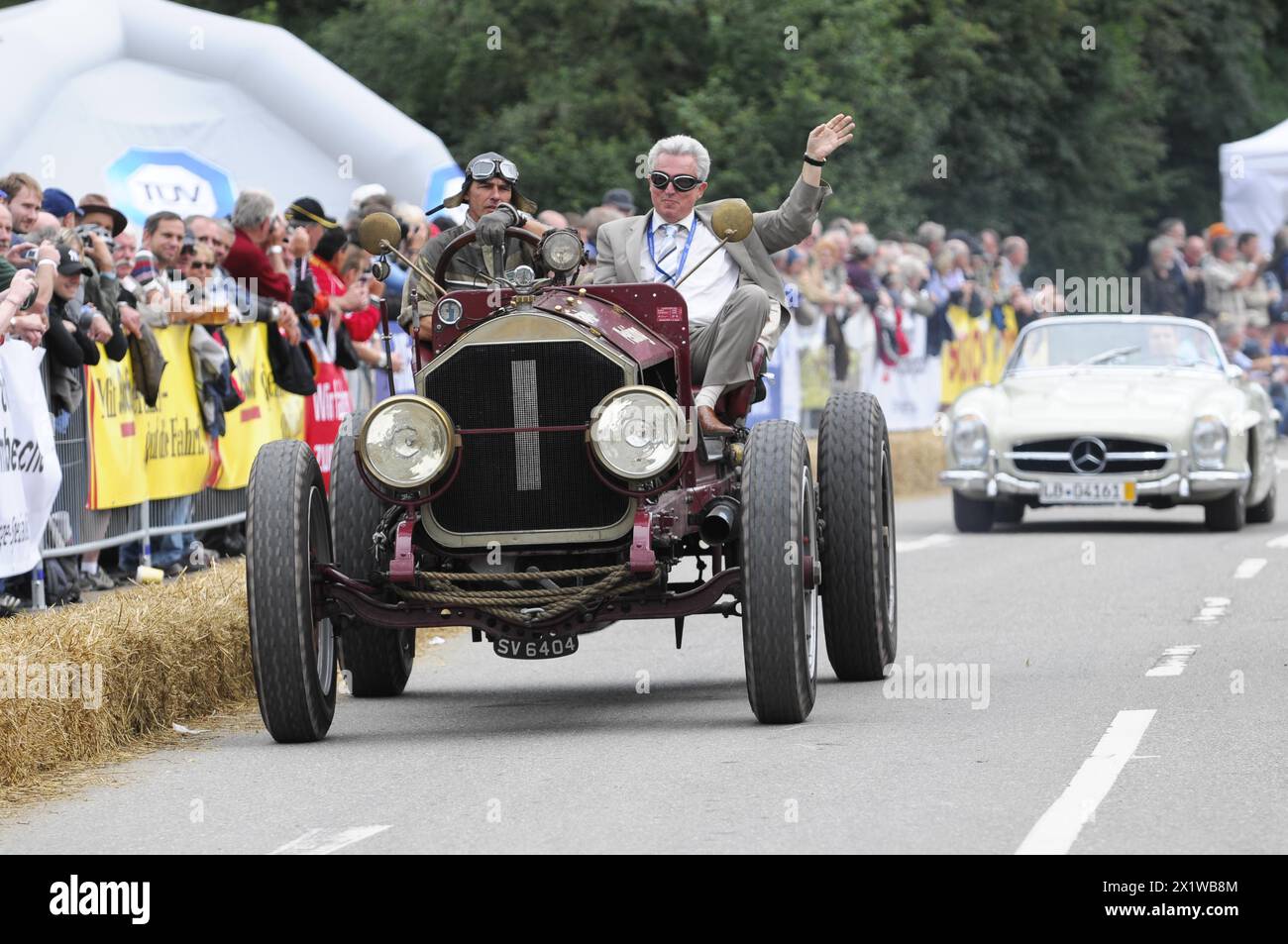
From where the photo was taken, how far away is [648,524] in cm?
947

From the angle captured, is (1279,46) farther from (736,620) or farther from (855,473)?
(855,473)

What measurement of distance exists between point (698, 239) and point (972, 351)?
19.2 metres

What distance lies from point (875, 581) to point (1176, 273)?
23468 millimetres

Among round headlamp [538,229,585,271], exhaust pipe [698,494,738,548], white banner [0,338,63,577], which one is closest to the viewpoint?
exhaust pipe [698,494,738,548]

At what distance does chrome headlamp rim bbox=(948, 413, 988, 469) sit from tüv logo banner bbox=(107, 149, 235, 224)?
6783 mm

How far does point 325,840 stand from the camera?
7.53 metres

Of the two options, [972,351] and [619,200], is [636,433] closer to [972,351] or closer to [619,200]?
[619,200]

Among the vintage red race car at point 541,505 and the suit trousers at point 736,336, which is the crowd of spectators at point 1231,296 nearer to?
the suit trousers at point 736,336

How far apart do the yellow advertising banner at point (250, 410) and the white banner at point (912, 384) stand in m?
10.7

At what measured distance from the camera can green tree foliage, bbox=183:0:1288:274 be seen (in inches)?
1259

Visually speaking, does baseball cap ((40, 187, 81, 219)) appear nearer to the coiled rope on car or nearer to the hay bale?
the hay bale

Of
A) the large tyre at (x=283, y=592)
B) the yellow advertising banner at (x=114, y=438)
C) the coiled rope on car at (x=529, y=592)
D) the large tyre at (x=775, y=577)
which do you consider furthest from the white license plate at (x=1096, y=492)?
the large tyre at (x=283, y=592)

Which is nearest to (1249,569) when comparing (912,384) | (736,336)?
(736,336)

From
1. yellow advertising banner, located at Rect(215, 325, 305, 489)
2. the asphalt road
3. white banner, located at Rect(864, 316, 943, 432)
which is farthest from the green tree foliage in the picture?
the asphalt road
